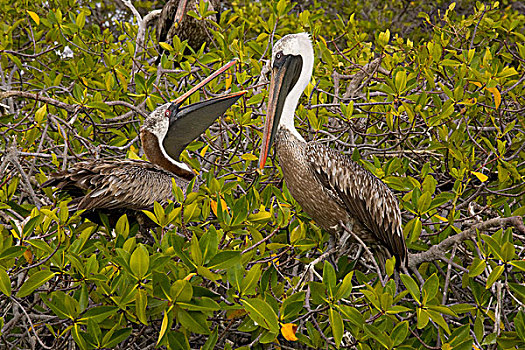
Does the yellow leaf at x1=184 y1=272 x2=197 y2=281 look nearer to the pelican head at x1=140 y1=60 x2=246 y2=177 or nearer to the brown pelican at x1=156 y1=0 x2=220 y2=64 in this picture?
the pelican head at x1=140 y1=60 x2=246 y2=177

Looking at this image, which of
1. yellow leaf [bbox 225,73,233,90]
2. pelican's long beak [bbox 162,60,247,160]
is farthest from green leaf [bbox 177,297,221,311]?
yellow leaf [bbox 225,73,233,90]

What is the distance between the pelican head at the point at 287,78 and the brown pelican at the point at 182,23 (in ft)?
8.78

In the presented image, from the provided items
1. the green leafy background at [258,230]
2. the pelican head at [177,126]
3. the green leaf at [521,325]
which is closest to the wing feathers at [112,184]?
the green leafy background at [258,230]

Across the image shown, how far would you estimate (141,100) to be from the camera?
12.1 ft

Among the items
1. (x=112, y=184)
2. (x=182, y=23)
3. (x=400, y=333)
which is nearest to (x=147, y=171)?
(x=112, y=184)

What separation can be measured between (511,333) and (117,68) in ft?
10.0

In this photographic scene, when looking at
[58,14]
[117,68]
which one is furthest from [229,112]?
[58,14]

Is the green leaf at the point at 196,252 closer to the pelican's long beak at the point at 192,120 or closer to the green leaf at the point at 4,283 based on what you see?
the green leaf at the point at 4,283

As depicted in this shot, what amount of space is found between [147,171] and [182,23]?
2.90 meters

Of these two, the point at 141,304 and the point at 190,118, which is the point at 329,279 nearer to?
the point at 141,304

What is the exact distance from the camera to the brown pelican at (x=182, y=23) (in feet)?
17.5

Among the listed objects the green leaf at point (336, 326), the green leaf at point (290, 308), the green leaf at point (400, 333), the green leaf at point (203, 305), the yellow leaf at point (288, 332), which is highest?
the green leaf at point (203, 305)

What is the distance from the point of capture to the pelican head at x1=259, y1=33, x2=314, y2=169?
2.73 m

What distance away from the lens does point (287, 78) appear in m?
2.82
